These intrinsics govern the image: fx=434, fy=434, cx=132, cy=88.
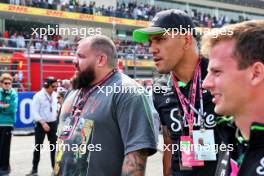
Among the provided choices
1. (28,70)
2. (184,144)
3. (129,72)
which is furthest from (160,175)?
(129,72)

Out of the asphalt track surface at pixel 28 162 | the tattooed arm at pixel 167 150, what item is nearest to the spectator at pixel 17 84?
the asphalt track surface at pixel 28 162

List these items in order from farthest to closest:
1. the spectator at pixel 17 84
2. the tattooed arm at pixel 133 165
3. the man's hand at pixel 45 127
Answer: the spectator at pixel 17 84, the man's hand at pixel 45 127, the tattooed arm at pixel 133 165

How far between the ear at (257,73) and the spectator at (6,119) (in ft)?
21.3

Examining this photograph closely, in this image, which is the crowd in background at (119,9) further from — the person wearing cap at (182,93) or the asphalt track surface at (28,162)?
the person wearing cap at (182,93)

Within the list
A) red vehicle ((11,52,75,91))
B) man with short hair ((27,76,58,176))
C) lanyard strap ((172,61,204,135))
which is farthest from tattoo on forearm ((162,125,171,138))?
red vehicle ((11,52,75,91))

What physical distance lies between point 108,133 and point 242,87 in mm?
1272

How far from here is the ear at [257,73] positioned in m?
1.50

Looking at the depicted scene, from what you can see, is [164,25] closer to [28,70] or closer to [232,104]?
[232,104]

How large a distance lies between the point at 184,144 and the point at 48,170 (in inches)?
205

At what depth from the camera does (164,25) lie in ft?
9.37

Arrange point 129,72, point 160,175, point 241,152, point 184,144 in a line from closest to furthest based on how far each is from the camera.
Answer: point 241,152 → point 184,144 → point 160,175 → point 129,72

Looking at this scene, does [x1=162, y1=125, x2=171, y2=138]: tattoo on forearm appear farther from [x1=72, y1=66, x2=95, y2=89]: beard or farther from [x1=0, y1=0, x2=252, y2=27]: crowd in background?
[x1=0, y1=0, x2=252, y2=27]: crowd in background

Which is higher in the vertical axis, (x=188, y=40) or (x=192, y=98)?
(x=188, y=40)

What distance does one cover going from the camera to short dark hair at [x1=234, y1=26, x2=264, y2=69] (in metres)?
1.51
